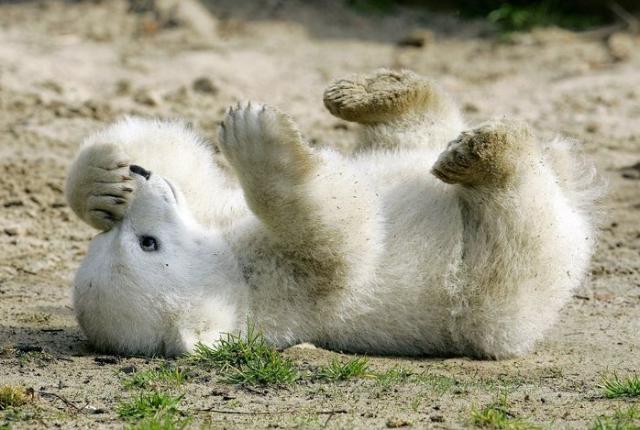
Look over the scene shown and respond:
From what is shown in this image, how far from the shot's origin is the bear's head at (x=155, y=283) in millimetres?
4652

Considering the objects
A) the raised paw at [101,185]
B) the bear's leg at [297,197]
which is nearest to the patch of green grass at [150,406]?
the bear's leg at [297,197]

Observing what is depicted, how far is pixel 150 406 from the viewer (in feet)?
13.6

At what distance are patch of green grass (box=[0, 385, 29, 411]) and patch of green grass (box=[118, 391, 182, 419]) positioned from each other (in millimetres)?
357

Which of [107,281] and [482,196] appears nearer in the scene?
[107,281]

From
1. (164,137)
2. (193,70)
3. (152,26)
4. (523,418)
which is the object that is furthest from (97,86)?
(523,418)

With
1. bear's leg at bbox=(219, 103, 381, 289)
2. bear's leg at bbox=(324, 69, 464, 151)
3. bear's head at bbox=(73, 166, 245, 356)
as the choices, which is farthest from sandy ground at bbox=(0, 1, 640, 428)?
bear's leg at bbox=(324, 69, 464, 151)

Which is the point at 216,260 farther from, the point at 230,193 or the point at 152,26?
the point at 152,26

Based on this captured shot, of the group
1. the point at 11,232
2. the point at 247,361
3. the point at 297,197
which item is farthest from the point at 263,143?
the point at 11,232

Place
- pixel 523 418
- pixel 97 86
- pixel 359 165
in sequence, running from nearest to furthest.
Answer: pixel 523 418 → pixel 359 165 → pixel 97 86

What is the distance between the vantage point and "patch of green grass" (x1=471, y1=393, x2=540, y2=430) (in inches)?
156

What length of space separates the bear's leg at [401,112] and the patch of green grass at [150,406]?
2039 mm

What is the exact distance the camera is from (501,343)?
5.12m

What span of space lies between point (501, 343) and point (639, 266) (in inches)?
74.8

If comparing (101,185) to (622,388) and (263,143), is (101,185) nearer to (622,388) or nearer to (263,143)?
(263,143)
